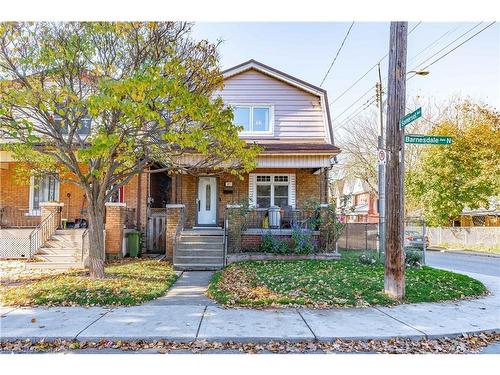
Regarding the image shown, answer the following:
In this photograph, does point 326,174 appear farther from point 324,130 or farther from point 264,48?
point 264,48

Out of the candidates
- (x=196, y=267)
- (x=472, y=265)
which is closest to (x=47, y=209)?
(x=196, y=267)

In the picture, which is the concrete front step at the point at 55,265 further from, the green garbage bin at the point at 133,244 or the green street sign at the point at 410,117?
the green street sign at the point at 410,117

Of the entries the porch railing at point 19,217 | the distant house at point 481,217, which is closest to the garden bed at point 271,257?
the porch railing at point 19,217

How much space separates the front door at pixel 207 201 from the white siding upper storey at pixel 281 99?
2.32 meters

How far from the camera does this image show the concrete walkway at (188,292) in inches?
263

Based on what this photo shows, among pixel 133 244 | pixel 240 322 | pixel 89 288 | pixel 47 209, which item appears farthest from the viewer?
pixel 133 244

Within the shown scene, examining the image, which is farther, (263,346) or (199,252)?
(199,252)

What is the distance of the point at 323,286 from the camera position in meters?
7.54

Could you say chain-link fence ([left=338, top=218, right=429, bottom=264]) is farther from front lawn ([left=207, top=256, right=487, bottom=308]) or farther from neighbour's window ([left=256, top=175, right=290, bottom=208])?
neighbour's window ([left=256, top=175, right=290, bottom=208])

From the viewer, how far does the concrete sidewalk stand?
4.82 metres

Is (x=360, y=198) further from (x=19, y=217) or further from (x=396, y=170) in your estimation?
(x=396, y=170)

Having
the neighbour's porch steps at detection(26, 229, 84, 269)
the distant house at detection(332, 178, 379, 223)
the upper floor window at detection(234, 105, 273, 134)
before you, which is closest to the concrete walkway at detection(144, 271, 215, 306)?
the neighbour's porch steps at detection(26, 229, 84, 269)

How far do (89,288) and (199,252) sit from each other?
13.7 ft
